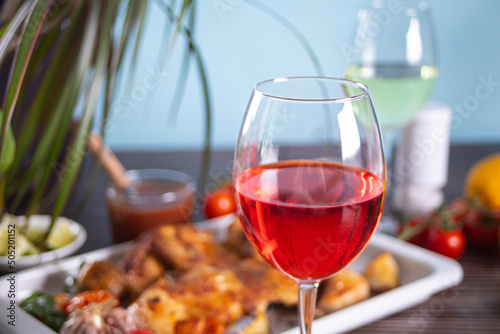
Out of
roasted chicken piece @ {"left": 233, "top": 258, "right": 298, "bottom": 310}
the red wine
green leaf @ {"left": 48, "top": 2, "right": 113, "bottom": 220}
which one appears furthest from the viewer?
roasted chicken piece @ {"left": 233, "top": 258, "right": 298, "bottom": 310}

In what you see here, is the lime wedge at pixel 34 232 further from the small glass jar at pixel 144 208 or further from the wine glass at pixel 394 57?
the wine glass at pixel 394 57

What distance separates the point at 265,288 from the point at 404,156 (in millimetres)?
647

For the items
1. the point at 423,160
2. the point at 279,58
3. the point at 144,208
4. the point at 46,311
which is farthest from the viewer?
the point at 279,58

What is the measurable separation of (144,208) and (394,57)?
0.64m

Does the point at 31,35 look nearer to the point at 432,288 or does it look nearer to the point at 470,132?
the point at 432,288

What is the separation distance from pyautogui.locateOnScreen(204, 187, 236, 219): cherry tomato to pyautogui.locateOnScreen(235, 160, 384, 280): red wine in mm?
851

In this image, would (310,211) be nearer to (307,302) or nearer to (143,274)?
(307,302)

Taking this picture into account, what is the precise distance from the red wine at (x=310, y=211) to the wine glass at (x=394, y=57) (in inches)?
28.6

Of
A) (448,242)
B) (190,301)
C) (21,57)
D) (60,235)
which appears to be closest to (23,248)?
(60,235)

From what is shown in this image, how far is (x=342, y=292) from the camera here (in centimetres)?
103

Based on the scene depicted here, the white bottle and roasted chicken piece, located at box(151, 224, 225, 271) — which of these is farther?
the white bottle

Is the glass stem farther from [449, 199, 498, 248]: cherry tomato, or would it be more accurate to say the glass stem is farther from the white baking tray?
[449, 199, 498, 248]: cherry tomato

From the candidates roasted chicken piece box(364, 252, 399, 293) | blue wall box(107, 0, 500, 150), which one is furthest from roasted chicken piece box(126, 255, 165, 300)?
blue wall box(107, 0, 500, 150)

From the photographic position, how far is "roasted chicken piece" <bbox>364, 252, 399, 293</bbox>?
111 centimetres
